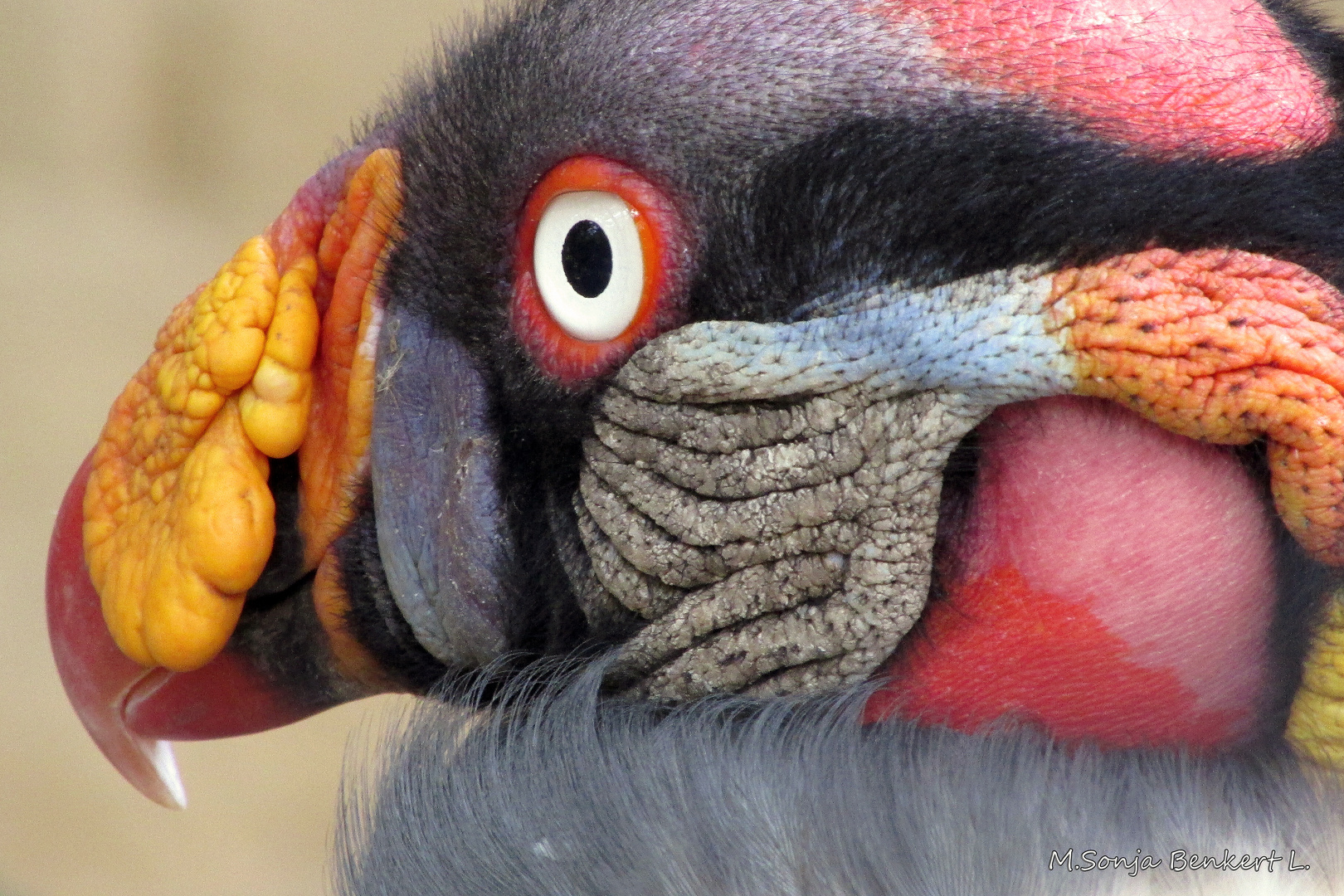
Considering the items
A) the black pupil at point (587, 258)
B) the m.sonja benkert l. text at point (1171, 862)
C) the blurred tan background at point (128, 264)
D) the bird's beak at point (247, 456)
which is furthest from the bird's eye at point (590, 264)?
the blurred tan background at point (128, 264)

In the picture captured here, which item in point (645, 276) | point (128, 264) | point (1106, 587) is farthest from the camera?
point (128, 264)

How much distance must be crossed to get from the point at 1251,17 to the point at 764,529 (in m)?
0.68

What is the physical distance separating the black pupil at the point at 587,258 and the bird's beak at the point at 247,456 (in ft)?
0.95

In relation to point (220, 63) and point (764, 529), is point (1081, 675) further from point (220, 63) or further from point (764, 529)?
point (220, 63)

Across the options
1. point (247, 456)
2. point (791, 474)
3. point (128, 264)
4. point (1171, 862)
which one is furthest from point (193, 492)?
point (128, 264)

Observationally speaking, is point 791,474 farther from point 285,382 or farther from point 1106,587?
point 285,382

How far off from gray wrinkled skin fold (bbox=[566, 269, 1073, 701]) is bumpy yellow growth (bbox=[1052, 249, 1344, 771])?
0.15ft

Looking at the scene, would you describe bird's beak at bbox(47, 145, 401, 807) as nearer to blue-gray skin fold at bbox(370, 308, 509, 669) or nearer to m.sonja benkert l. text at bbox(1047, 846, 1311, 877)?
blue-gray skin fold at bbox(370, 308, 509, 669)

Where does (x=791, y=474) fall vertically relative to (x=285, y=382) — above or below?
below

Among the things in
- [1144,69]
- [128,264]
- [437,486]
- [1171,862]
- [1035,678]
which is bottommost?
[1171,862]

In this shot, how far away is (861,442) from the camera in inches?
48.7

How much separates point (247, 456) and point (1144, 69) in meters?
1.09

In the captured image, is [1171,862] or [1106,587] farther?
[1106,587]

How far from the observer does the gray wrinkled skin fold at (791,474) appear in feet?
3.88
